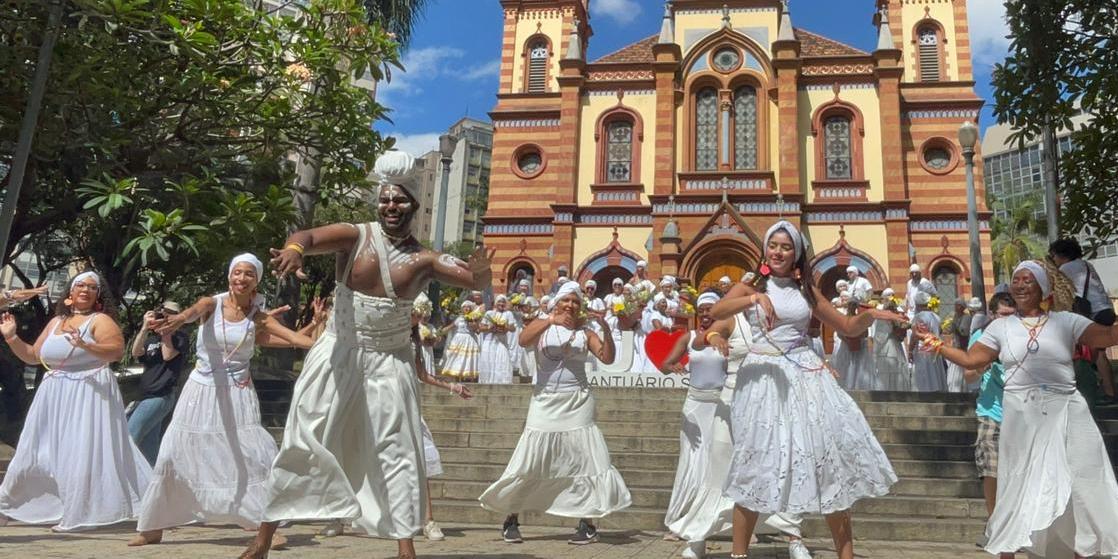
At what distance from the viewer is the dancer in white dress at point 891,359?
37.8 feet

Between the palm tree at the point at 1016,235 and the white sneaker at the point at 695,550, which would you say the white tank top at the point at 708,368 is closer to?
the white sneaker at the point at 695,550

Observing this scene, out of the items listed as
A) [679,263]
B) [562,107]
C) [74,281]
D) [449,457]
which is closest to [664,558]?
[449,457]

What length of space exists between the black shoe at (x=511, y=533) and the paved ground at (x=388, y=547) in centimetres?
8

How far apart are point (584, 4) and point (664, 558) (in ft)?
85.9

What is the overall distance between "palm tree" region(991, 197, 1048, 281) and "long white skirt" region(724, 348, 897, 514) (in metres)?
33.7

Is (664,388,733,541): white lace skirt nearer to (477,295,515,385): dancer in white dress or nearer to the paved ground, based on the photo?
the paved ground

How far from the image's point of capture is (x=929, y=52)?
2534 centimetres

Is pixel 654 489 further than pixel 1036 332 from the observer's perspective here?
Yes

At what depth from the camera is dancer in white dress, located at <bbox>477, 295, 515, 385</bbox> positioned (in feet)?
48.5

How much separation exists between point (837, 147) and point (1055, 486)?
21.5 metres

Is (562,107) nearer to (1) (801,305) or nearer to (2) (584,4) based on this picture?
(2) (584,4)

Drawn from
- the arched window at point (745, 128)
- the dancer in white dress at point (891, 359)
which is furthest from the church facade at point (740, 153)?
the dancer in white dress at point (891, 359)

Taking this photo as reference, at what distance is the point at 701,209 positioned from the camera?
77.3 ft

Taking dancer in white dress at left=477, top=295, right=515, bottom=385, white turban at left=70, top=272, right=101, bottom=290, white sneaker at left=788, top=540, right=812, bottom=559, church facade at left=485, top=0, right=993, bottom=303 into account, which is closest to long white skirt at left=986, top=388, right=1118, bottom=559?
white sneaker at left=788, top=540, right=812, bottom=559
